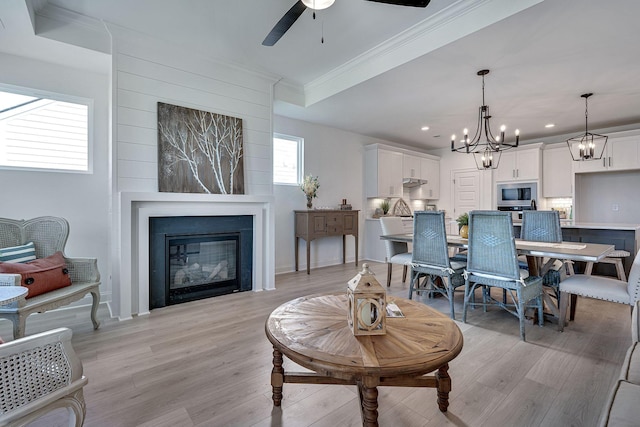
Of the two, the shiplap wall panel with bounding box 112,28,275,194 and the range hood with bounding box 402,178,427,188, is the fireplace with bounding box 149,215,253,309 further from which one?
the range hood with bounding box 402,178,427,188

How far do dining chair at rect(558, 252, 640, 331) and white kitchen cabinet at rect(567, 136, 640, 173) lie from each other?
4.03 metres

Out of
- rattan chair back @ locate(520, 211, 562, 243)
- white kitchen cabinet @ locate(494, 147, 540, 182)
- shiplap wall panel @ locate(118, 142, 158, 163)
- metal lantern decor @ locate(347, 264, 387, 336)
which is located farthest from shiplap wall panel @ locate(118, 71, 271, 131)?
white kitchen cabinet @ locate(494, 147, 540, 182)

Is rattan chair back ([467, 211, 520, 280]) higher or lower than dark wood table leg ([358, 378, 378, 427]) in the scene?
higher

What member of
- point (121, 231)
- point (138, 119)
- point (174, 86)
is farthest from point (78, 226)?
point (174, 86)

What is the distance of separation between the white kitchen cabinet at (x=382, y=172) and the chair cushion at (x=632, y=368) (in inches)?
191

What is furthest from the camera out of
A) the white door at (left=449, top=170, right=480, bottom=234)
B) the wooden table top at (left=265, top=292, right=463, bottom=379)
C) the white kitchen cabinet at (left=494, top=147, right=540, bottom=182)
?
the white door at (left=449, top=170, right=480, bottom=234)

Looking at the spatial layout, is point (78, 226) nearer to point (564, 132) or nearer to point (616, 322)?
point (616, 322)

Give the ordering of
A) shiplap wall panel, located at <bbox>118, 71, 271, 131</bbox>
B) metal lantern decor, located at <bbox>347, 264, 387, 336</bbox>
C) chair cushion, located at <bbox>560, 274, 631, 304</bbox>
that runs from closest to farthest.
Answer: metal lantern decor, located at <bbox>347, 264, 387, 336</bbox> < chair cushion, located at <bbox>560, 274, 631, 304</bbox> < shiplap wall panel, located at <bbox>118, 71, 271, 131</bbox>

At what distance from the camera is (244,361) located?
213 centimetres

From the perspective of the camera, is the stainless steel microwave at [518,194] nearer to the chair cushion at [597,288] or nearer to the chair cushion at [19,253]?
the chair cushion at [597,288]

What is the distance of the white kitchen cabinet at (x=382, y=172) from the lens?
609 cm

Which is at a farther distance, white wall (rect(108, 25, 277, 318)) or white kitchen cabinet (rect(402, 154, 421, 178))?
white kitchen cabinet (rect(402, 154, 421, 178))

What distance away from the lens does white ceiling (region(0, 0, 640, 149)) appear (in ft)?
8.25

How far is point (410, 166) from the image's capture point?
6.74 meters
